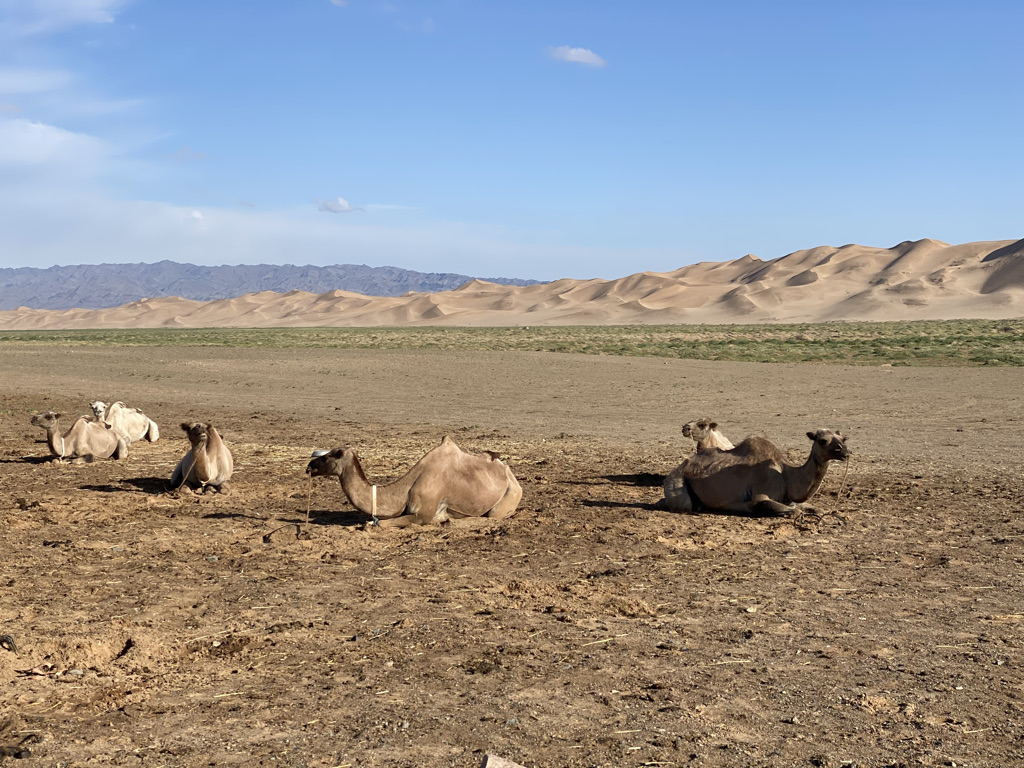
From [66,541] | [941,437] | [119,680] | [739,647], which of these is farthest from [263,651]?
[941,437]

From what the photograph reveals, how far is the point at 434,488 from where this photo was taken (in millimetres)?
10984

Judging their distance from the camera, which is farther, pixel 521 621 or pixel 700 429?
pixel 700 429

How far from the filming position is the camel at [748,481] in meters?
11.4

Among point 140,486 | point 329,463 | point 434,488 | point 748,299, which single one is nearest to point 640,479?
point 434,488

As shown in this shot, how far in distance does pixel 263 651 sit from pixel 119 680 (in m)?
0.92

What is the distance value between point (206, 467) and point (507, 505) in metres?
3.87

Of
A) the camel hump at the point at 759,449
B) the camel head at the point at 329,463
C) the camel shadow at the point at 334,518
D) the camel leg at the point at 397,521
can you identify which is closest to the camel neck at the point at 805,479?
the camel hump at the point at 759,449

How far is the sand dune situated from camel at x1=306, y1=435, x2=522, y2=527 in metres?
112

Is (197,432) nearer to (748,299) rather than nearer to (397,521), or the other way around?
(397,521)

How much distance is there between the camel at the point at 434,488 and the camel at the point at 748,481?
193 cm

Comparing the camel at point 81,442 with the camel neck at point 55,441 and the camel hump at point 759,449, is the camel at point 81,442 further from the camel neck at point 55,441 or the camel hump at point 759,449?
the camel hump at point 759,449

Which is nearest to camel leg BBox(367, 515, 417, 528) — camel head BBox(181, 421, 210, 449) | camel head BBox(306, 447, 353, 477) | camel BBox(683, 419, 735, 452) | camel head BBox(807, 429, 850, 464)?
camel head BBox(306, 447, 353, 477)

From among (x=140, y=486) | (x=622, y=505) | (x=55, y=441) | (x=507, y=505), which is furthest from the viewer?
(x=55, y=441)

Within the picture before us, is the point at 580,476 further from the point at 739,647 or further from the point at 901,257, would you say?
the point at 901,257
